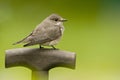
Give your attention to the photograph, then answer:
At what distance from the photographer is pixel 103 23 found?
3.72ft

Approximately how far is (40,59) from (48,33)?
0.11 metres

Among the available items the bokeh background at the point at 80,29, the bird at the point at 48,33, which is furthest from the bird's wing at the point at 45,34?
the bokeh background at the point at 80,29

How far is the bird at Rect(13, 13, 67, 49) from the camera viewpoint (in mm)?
972

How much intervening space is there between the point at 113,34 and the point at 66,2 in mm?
207

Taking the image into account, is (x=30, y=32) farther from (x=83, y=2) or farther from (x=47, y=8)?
(x=83, y=2)

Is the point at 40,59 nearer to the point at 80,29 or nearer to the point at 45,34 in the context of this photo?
the point at 45,34

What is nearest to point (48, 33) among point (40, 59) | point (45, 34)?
point (45, 34)

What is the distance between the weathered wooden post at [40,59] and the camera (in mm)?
897

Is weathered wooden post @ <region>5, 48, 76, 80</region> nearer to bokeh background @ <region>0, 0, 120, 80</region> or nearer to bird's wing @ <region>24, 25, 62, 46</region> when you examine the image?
bird's wing @ <region>24, 25, 62, 46</region>

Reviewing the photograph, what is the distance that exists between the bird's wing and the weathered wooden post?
6cm

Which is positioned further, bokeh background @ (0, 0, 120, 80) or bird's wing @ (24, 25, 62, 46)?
bokeh background @ (0, 0, 120, 80)

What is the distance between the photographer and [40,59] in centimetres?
91

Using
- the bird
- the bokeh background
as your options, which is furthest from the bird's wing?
the bokeh background

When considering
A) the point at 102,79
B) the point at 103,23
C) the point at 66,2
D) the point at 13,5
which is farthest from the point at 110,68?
the point at 13,5
